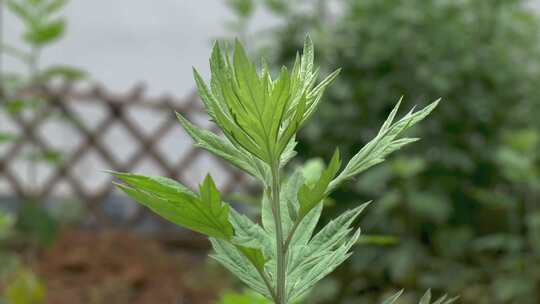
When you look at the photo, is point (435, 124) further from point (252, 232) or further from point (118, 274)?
point (252, 232)

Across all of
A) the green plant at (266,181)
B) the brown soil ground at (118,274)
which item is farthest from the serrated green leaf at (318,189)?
the brown soil ground at (118,274)

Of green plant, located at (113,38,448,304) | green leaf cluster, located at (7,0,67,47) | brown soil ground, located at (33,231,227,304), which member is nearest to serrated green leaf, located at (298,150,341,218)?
green plant, located at (113,38,448,304)

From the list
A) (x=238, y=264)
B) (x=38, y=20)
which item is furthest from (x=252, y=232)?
(x=38, y=20)

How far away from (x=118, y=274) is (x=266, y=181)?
4.70 m

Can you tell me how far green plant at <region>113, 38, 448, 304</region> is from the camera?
37 cm

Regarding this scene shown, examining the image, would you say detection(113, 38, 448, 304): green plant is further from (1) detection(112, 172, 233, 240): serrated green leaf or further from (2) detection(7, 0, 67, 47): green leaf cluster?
(2) detection(7, 0, 67, 47): green leaf cluster

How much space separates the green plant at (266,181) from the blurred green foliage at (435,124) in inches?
113

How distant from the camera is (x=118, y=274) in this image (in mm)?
4949

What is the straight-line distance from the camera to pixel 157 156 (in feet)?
22.1

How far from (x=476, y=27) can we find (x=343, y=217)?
3904 millimetres

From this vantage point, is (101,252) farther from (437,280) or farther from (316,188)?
(316,188)

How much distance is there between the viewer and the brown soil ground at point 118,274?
4.55 meters

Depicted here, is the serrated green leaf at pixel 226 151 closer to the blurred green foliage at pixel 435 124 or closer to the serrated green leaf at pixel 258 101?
the serrated green leaf at pixel 258 101

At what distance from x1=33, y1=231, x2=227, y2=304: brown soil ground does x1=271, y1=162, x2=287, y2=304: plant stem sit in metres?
4.07
